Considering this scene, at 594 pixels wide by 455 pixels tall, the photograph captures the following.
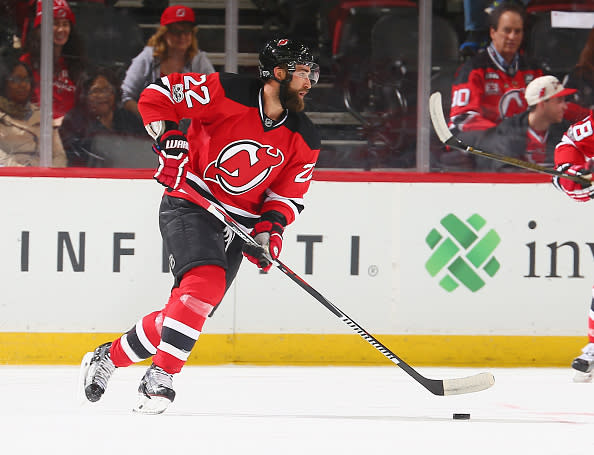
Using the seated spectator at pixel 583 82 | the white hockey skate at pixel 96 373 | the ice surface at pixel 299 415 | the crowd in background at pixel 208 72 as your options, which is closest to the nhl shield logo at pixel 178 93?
the white hockey skate at pixel 96 373

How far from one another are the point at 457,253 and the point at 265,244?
143 cm

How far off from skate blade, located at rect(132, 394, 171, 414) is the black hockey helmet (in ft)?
3.27

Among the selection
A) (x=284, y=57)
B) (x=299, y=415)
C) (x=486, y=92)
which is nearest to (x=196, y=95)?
(x=284, y=57)

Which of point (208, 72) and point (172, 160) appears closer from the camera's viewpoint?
point (172, 160)

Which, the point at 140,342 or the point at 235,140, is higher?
the point at 235,140

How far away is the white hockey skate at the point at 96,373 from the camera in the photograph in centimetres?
296

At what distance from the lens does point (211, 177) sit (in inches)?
121

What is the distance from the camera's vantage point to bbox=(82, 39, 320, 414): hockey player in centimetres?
284

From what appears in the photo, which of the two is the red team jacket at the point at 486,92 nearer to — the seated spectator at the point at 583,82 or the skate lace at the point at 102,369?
the seated spectator at the point at 583,82

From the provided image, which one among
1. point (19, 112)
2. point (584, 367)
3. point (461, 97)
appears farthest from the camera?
point (461, 97)

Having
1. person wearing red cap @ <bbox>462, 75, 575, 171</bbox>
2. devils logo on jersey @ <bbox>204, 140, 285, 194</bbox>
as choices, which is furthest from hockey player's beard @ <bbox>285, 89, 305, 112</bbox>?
person wearing red cap @ <bbox>462, 75, 575, 171</bbox>

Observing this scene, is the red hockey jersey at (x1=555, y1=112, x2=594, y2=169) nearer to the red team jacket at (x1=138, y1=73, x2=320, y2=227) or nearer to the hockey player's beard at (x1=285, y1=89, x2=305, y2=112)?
the red team jacket at (x1=138, y1=73, x2=320, y2=227)

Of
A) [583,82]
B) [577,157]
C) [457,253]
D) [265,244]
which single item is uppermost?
[583,82]

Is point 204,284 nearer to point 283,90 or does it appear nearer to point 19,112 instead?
point 283,90
